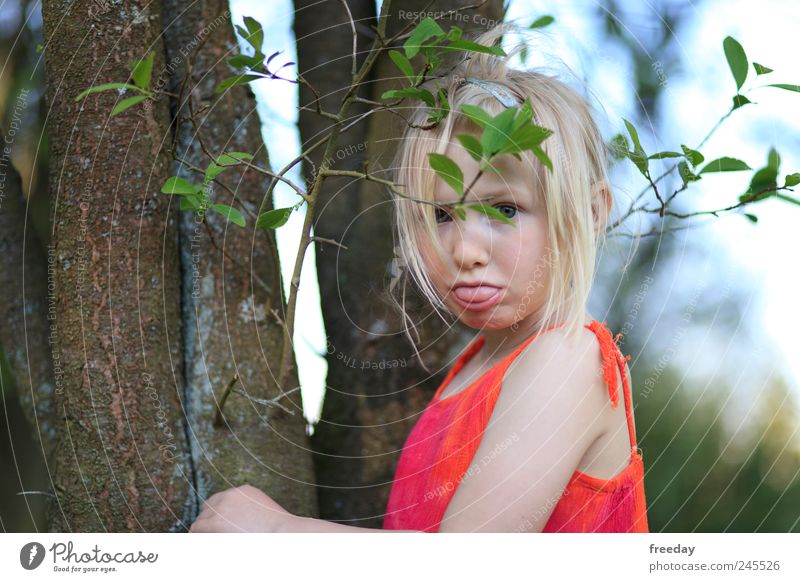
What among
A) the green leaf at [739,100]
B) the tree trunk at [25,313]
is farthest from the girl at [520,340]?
the tree trunk at [25,313]

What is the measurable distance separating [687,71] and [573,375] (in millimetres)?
556

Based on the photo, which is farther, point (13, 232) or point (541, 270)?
point (13, 232)

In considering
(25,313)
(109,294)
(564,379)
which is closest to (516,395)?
(564,379)

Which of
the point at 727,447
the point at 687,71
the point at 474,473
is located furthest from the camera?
the point at 727,447

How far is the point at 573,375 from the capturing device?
1.90 ft

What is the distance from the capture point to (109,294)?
67 cm

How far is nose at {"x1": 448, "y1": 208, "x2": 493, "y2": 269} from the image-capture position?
62 centimetres

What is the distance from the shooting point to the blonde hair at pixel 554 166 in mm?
617

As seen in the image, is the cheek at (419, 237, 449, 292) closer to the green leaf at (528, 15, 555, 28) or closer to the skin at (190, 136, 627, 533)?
the skin at (190, 136, 627, 533)

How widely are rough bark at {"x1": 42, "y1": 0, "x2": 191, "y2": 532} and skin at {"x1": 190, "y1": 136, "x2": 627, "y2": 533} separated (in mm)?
68

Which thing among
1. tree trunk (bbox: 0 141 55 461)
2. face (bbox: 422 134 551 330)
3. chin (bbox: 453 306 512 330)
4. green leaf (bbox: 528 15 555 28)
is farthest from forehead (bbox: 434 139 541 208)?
tree trunk (bbox: 0 141 55 461)

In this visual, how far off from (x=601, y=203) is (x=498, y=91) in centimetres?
13
